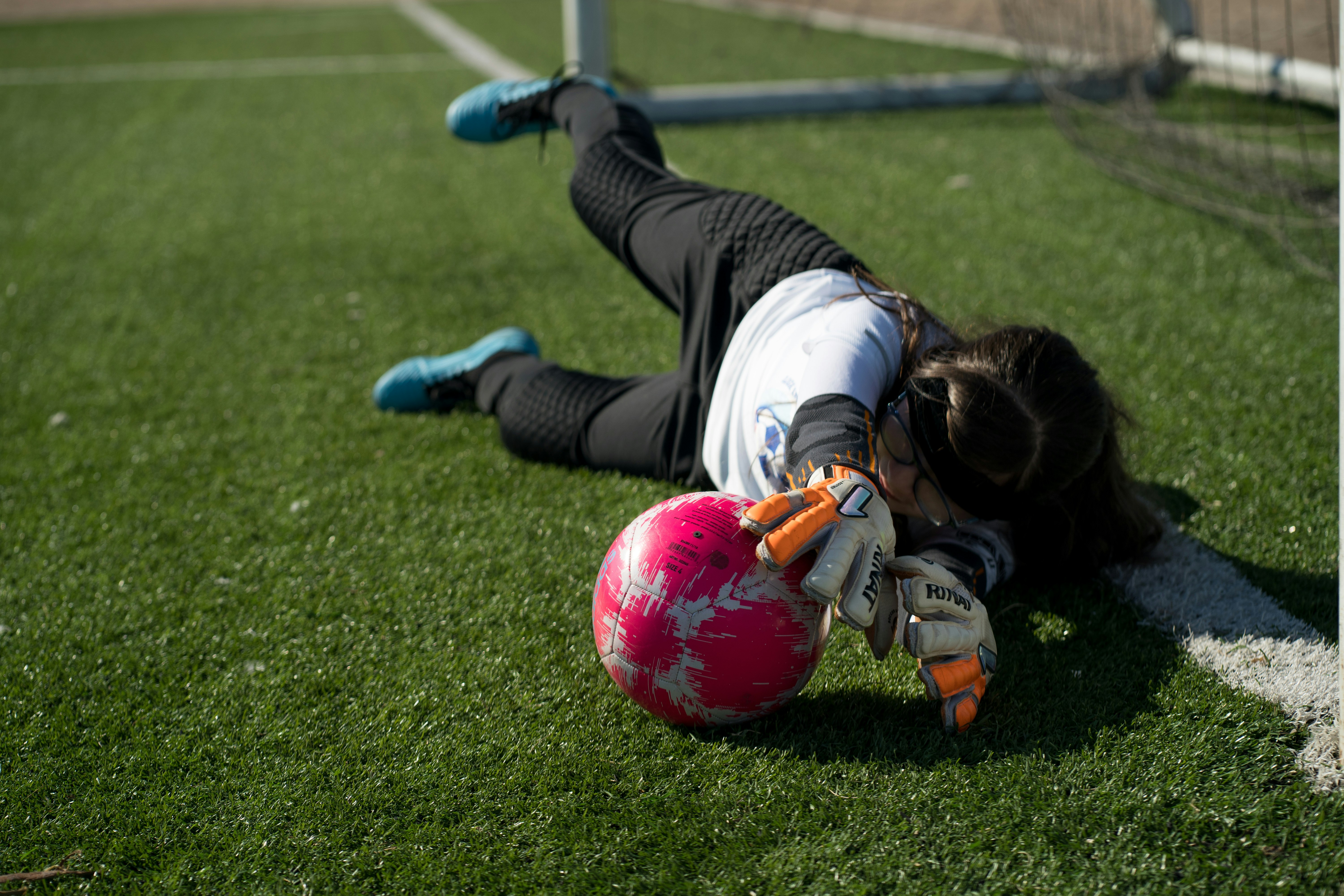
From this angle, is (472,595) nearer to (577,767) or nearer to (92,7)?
(577,767)

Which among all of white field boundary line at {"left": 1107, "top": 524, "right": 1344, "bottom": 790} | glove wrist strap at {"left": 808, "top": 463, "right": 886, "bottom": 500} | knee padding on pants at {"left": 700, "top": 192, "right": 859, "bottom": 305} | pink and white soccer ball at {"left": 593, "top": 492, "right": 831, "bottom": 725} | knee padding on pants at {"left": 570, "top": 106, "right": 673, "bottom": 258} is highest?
knee padding on pants at {"left": 570, "top": 106, "right": 673, "bottom": 258}

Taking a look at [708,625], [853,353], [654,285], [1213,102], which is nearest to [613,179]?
[654,285]

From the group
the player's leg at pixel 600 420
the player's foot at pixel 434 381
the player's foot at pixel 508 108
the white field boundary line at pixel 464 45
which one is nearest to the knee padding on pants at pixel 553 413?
the player's leg at pixel 600 420

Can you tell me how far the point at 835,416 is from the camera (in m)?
2.01

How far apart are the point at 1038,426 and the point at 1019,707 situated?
22.2 inches

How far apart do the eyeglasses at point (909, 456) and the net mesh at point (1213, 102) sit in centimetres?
326

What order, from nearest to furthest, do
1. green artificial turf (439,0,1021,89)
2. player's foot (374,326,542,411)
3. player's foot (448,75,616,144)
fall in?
player's foot (374,326,542,411) → player's foot (448,75,616,144) → green artificial turf (439,0,1021,89)

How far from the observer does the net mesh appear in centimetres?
533

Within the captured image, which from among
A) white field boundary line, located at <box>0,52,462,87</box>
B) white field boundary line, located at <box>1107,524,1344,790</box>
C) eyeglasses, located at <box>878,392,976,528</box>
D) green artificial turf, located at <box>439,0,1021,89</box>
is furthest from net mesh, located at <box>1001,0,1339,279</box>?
white field boundary line, located at <box>0,52,462,87</box>

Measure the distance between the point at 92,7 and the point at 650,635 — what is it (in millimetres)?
24747

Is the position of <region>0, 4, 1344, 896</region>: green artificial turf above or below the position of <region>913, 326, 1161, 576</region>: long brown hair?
below

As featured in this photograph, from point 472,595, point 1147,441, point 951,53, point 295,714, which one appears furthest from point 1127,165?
point 295,714

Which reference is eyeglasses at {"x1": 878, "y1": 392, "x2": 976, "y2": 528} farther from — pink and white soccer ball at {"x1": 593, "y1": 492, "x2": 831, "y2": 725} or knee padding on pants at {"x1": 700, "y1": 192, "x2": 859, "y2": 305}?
knee padding on pants at {"x1": 700, "y1": 192, "x2": 859, "y2": 305}

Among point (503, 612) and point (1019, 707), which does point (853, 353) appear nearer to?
point (1019, 707)
